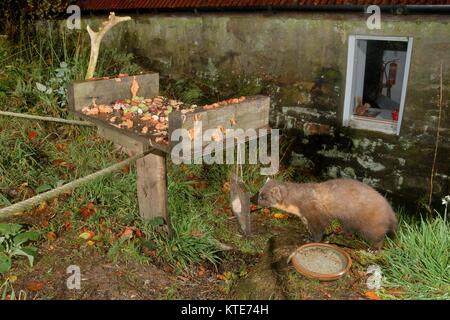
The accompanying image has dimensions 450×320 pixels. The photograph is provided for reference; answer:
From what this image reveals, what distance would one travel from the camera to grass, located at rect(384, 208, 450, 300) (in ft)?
11.8

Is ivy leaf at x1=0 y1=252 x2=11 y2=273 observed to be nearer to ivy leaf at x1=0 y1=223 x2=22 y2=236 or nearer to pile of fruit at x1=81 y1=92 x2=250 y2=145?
ivy leaf at x1=0 y1=223 x2=22 y2=236

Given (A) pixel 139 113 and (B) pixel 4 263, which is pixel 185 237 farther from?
(B) pixel 4 263

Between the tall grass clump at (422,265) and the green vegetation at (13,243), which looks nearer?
the tall grass clump at (422,265)

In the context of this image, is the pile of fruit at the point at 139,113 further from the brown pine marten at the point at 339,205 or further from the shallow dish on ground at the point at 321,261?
the shallow dish on ground at the point at 321,261

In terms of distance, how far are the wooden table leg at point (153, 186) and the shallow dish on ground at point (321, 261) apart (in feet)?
4.96

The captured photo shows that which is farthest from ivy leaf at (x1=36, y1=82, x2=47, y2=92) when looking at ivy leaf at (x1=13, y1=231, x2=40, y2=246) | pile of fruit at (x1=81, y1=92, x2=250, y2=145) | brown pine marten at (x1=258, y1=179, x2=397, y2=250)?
brown pine marten at (x1=258, y1=179, x2=397, y2=250)

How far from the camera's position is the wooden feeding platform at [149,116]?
3639mm

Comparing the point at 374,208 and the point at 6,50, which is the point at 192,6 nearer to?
the point at 6,50

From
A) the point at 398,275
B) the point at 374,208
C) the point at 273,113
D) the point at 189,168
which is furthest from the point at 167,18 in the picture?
the point at 398,275

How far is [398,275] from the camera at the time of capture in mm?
3777

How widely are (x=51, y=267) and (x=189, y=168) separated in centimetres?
269

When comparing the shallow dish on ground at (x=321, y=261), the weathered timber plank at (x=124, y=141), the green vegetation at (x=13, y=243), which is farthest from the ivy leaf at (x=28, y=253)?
the shallow dish on ground at (x=321, y=261)

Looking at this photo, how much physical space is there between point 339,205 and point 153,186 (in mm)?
2130

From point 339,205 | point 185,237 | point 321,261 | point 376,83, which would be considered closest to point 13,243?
point 185,237
